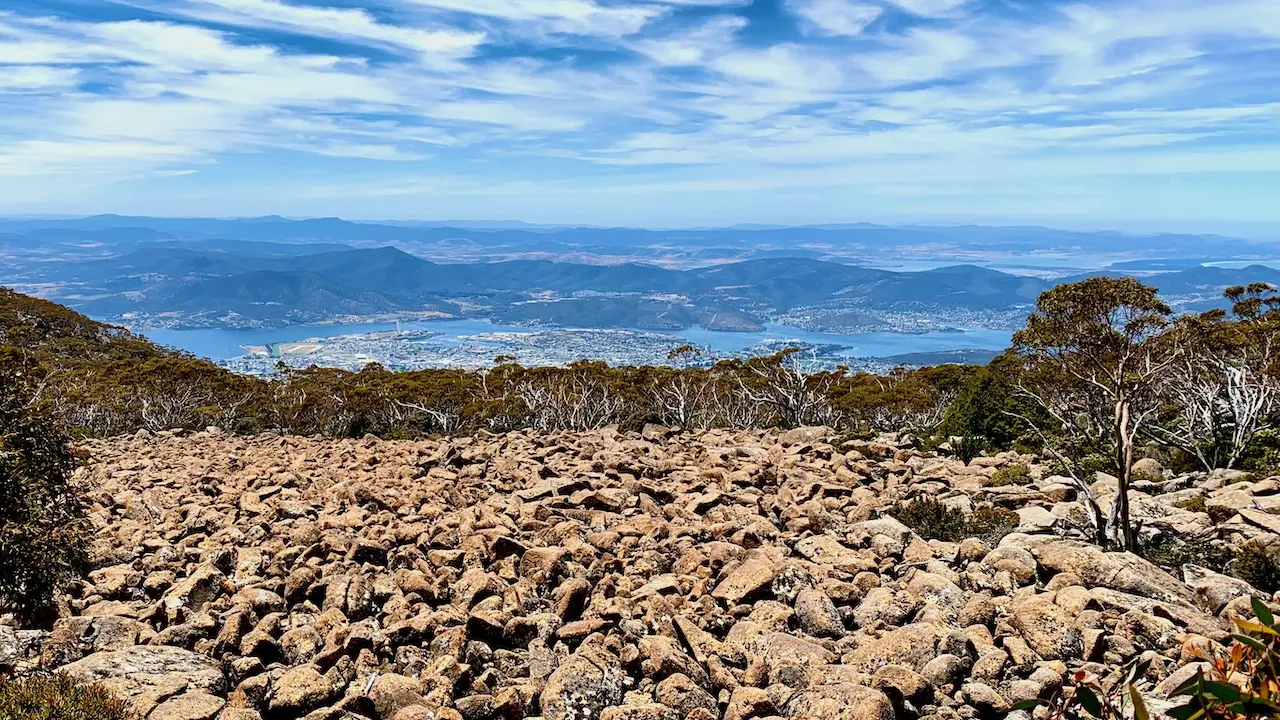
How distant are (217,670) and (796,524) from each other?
24.0ft

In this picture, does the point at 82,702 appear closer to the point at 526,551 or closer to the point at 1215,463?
the point at 526,551

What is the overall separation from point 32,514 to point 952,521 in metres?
11.6

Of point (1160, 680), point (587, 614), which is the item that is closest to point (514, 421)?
point (587, 614)

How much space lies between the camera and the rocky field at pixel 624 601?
19.5 ft

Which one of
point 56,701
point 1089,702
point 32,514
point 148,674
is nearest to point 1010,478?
point 148,674

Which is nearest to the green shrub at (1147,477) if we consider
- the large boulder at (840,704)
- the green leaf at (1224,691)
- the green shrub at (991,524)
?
the green shrub at (991,524)

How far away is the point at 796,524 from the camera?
10.7 metres

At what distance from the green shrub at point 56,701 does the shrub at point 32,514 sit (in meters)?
2.09

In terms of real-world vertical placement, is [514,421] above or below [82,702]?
below

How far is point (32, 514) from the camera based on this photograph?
25.5ft

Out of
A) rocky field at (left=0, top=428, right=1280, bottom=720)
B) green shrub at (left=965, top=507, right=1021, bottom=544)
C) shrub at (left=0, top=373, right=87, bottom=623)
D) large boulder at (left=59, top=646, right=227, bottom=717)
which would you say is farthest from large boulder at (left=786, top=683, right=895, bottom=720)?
shrub at (left=0, top=373, right=87, bottom=623)

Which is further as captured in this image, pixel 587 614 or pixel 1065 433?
pixel 1065 433

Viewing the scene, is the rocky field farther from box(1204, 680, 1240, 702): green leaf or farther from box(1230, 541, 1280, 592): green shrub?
box(1204, 680, 1240, 702): green leaf

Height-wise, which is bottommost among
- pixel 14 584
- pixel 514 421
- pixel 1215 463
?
pixel 514 421
